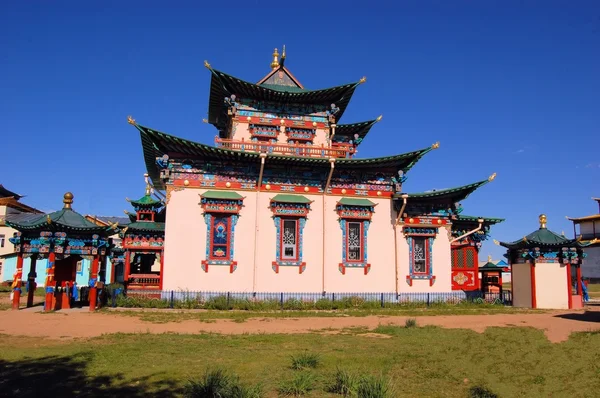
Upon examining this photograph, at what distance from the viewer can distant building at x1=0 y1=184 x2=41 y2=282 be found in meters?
42.8

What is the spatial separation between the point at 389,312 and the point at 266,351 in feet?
32.5

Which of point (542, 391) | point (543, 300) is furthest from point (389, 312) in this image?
point (542, 391)

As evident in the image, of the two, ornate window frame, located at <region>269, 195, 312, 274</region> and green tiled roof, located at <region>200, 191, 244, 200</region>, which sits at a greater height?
green tiled roof, located at <region>200, 191, 244, 200</region>

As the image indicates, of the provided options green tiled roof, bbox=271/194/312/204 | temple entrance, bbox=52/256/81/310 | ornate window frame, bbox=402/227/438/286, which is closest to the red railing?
temple entrance, bbox=52/256/81/310

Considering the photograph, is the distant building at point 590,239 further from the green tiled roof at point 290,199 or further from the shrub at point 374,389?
the shrub at point 374,389

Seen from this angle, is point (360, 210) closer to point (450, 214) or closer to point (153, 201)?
point (450, 214)

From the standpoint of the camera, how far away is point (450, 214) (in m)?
22.8

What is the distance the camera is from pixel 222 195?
2025 cm

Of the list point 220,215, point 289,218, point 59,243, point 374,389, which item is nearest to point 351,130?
point 289,218

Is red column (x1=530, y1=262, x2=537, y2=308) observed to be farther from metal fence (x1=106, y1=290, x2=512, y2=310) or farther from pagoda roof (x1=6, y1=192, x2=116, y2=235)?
pagoda roof (x1=6, y1=192, x2=116, y2=235)

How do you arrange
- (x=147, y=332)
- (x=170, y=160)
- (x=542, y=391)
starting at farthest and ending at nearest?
(x=170, y=160) < (x=147, y=332) < (x=542, y=391)

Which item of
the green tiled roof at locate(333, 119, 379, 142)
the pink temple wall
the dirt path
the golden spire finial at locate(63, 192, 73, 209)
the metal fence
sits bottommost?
the dirt path

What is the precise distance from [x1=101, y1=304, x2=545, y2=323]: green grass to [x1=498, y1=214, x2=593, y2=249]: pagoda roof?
319cm

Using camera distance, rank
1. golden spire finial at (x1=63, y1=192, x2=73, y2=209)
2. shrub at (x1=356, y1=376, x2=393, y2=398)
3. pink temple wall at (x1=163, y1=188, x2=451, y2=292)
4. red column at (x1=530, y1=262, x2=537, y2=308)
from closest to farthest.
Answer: shrub at (x1=356, y1=376, x2=393, y2=398) → golden spire finial at (x1=63, y1=192, x2=73, y2=209) → pink temple wall at (x1=163, y1=188, x2=451, y2=292) → red column at (x1=530, y1=262, x2=537, y2=308)
